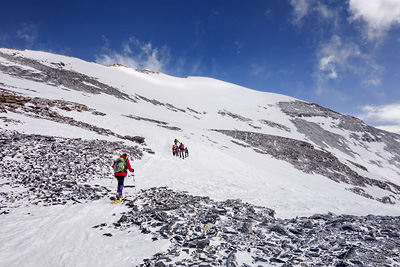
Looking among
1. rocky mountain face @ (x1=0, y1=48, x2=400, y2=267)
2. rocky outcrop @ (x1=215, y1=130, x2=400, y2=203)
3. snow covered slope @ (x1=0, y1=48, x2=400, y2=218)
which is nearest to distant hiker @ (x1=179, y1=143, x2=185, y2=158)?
snow covered slope @ (x1=0, y1=48, x2=400, y2=218)

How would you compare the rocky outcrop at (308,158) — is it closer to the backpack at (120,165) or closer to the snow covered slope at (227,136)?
the snow covered slope at (227,136)

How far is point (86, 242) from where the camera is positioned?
6250 mm

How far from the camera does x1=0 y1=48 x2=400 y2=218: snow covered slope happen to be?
15435mm

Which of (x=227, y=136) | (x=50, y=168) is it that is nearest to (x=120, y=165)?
(x=50, y=168)

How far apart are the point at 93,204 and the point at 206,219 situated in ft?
18.4

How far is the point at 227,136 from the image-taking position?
4800 centimetres

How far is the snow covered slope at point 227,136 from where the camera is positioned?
15435 mm

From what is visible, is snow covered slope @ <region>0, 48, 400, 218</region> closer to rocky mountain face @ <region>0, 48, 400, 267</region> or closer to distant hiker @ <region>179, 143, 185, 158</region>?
rocky mountain face @ <region>0, 48, 400, 267</region>

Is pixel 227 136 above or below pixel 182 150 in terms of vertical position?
above

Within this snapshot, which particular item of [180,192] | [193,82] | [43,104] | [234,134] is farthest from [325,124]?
[43,104]

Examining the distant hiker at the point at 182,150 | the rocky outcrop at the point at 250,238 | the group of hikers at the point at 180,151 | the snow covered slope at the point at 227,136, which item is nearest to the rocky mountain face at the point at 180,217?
the rocky outcrop at the point at 250,238

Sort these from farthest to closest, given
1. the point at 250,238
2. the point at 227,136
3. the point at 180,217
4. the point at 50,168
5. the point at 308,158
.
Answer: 1. the point at 227,136
2. the point at 308,158
3. the point at 50,168
4. the point at 180,217
5. the point at 250,238

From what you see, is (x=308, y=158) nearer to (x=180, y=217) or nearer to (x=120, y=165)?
(x=180, y=217)

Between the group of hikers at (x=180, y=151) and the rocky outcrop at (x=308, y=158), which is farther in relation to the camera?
the rocky outcrop at (x=308, y=158)
